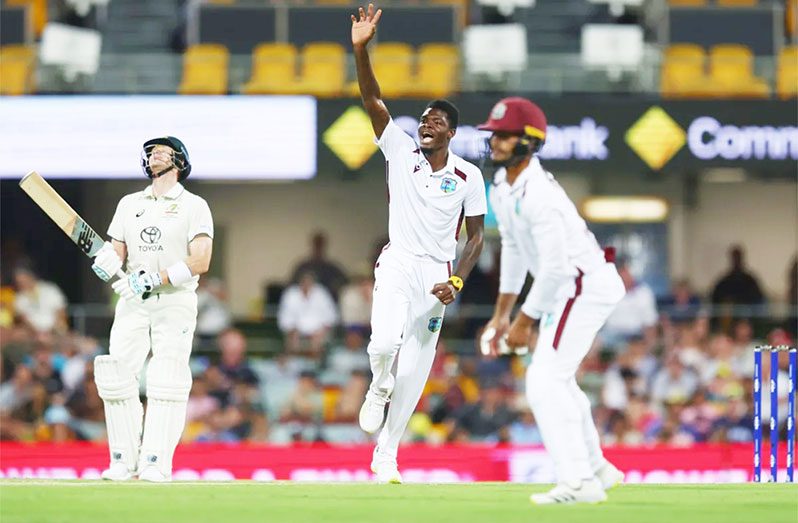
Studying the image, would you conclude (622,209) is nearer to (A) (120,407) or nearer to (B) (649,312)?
(B) (649,312)

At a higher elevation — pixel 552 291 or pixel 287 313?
pixel 287 313

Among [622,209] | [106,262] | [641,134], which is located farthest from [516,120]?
[622,209]

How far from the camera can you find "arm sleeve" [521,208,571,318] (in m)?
7.54

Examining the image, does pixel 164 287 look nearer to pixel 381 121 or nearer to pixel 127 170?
pixel 381 121

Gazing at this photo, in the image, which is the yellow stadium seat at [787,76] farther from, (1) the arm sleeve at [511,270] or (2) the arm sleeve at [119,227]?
(1) the arm sleeve at [511,270]

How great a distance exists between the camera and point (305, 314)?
1677 cm

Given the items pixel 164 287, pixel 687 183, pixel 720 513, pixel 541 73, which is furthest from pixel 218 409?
pixel 720 513

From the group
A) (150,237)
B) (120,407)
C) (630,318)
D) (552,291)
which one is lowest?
(120,407)

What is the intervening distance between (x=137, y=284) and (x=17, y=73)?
26.9ft

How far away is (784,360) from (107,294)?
8.18 meters

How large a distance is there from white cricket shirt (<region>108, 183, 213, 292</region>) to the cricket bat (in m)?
0.17

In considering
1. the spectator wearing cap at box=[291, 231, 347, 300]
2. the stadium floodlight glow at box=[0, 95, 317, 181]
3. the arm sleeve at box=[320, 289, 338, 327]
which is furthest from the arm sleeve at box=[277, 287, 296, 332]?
the stadium floodlight glow at box=[0, 95, 317, 181]

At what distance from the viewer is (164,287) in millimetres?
9641

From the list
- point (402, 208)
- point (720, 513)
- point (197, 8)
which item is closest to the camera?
point (720, 513)
